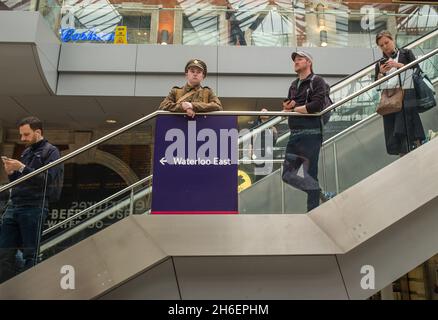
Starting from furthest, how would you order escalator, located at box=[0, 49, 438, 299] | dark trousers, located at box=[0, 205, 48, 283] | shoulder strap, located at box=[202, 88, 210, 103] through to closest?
shoulder strap, located at box=[202, 88, 210, 103] → dark trousers, located at box=[0, 205, 48, 283] → escalator, located at box=[0, 49, 438, 299]

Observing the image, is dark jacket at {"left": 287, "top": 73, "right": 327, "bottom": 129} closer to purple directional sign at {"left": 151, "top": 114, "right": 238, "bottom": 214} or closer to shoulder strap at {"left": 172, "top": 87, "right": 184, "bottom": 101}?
purple directional sign at {"left": 151, "top": 114, "right": 238, "bottom": 214}

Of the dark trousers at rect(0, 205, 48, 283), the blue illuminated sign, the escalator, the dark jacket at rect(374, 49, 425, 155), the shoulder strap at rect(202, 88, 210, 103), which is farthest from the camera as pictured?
the blue illuminated sign

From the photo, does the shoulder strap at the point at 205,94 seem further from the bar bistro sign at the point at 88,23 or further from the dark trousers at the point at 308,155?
the bar bistro sign at the point at 88,23

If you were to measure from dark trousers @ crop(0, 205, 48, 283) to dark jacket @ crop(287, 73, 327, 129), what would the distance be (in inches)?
93.7

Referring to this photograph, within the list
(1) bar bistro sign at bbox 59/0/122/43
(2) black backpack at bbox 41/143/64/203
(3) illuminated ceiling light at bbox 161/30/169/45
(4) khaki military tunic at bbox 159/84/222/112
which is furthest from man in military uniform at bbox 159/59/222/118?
(1) bar bistro sign at bbox 59/0/122/43

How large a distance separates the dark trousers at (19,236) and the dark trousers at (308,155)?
2.24 meters

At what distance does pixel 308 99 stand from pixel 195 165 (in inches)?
49.0

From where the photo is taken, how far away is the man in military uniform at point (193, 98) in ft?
12.4

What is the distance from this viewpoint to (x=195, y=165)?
12.0 ft

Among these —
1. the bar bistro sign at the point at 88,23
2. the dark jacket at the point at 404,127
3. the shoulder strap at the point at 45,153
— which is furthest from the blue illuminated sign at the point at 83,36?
the dark jacket at the point at 404,127

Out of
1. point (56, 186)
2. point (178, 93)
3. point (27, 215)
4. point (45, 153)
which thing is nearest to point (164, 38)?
point (178, 93)

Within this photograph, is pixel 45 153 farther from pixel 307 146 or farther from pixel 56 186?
pixel 307 146

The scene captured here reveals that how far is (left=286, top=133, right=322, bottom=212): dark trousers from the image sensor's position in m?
3.61

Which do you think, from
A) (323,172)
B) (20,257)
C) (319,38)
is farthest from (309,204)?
(319,38)
